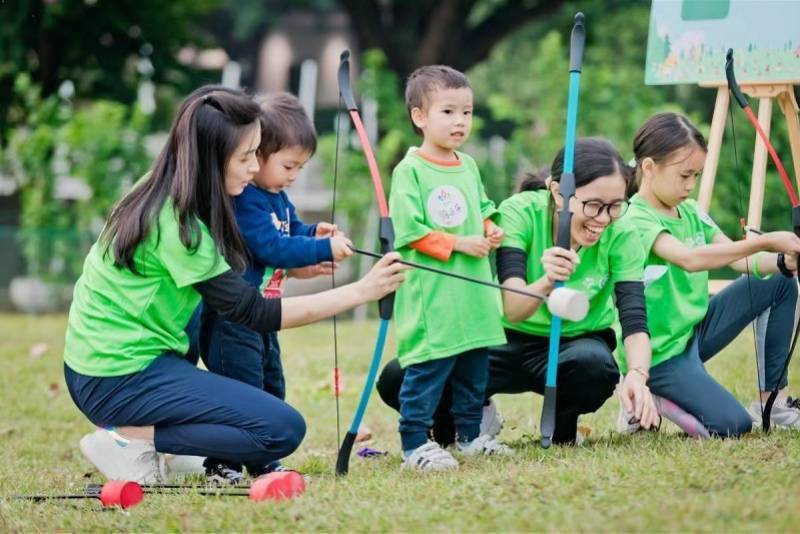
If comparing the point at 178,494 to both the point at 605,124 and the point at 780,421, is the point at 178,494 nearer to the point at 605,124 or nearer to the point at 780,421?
the point at 780,421

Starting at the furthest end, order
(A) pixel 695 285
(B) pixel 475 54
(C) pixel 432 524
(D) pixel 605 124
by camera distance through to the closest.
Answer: (B) pixel 475 54, (D) pixel 605 124, (A) pixel 695 285, (C) pixel 432 524

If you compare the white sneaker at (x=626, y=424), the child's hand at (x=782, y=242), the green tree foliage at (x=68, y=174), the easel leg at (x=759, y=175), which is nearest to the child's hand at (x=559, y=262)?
the child's hand at (x=782, y=242)

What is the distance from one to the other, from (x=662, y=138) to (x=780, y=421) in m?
1.24

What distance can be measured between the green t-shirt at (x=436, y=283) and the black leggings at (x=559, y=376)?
30 cm

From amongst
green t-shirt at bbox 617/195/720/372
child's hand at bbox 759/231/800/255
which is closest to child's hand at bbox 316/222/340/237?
green t-shirt at bbox 617/195/720/372

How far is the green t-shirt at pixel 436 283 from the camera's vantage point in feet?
13.5

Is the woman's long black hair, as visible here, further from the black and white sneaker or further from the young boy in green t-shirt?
the black and white sneaker

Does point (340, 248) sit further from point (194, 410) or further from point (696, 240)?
point (696, 240)

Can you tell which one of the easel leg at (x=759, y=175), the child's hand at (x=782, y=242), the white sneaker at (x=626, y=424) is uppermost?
the easel leg at (x=759, y=175)

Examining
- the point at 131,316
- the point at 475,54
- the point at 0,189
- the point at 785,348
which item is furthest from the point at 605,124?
the point at 131,316

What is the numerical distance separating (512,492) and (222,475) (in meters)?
1.27

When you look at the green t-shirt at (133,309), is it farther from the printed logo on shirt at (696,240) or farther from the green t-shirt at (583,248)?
the printed logo on shirt at (696,240)

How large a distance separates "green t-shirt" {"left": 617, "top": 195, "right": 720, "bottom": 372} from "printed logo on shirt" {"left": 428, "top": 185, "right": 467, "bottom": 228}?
2.23 ft

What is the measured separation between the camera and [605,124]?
1378 centimetres
